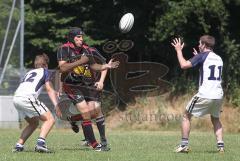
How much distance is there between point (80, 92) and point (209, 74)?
2.33m

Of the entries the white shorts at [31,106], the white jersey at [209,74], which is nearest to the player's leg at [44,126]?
the white shorts at [31,106]

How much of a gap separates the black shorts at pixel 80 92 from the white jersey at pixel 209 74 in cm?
206

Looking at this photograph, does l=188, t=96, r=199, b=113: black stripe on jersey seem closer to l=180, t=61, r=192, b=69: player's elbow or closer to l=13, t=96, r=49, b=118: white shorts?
l=180, t=61, r=192, b=69: player's elbow

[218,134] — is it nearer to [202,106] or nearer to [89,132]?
[202,106]

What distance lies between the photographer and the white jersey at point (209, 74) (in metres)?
10.2

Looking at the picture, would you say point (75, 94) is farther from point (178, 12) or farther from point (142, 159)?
point (178, 12)

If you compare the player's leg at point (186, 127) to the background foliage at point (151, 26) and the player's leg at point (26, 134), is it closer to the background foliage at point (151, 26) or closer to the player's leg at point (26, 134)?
the player's leg at point (26, 134)

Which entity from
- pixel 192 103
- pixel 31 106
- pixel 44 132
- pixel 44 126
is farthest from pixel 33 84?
pixel 192 103

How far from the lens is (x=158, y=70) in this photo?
26.2m

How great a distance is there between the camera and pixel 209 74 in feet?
33.8

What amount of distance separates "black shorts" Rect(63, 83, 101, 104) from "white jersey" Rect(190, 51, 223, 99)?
206 cm

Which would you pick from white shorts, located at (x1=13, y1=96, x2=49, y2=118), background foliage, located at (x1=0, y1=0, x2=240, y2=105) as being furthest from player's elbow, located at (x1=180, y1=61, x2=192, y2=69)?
background foliage, located at (x1=0, y1=0, x2=240, y2=105)

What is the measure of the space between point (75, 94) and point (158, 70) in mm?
15384

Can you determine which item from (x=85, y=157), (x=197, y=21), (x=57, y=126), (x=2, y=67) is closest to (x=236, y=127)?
(x=197, y=21)
